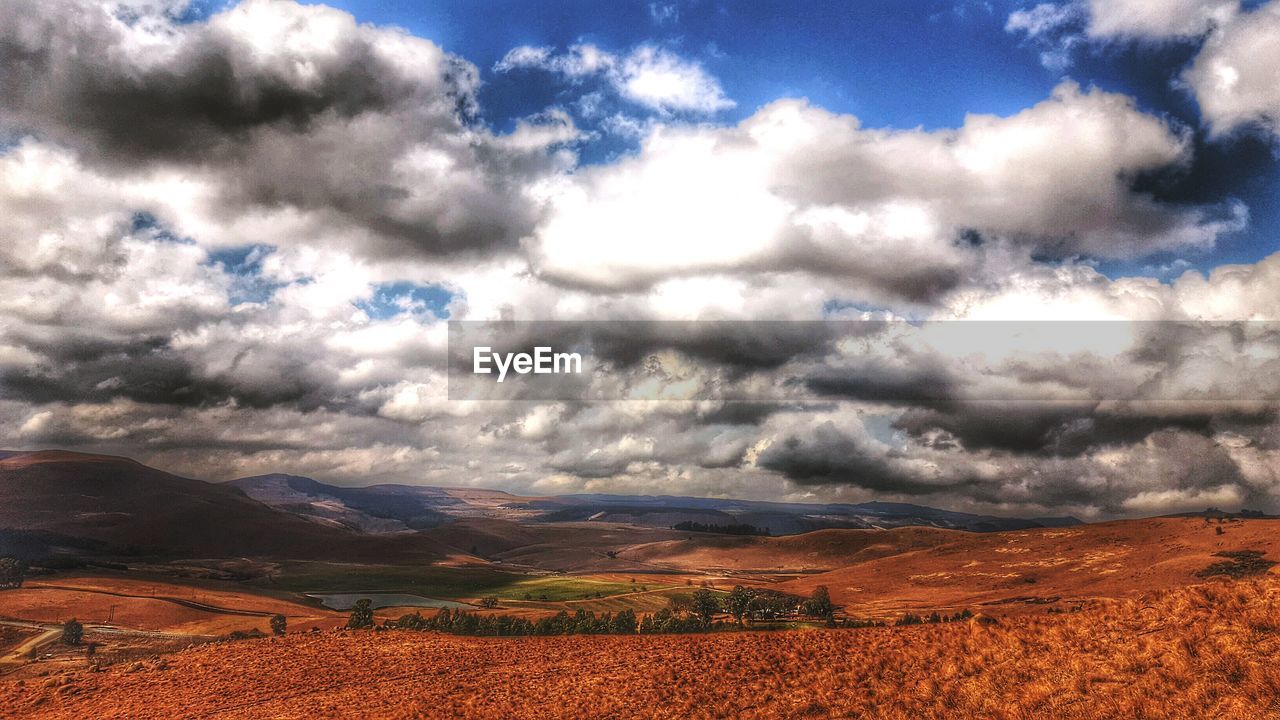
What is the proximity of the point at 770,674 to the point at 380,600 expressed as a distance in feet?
523

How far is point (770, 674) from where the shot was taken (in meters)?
29.2

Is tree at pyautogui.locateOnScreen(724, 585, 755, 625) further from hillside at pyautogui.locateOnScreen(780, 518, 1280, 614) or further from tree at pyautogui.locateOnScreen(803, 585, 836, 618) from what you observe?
hillside at pyautogui.locateOnScreen(780, 518, 1280, 614)

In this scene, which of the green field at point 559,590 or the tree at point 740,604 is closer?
the tree at point 740,604

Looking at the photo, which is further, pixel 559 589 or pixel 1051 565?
pixel 559 589

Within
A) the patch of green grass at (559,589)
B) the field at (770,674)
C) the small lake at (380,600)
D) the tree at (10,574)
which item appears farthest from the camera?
the tree at (10,574)

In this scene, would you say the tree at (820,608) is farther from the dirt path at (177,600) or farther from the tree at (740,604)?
the dirt path at (177,600)

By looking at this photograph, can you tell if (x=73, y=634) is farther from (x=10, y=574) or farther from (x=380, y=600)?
(x=10, y=574)

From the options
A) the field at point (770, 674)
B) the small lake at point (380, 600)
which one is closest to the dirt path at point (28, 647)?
the small lake at point (380, 600)

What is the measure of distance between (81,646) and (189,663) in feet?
290

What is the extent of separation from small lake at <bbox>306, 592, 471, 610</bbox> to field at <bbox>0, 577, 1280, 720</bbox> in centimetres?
11950

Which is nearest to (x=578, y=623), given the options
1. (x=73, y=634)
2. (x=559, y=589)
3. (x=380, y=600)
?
(x=73, y=634)

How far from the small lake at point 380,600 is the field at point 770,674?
119m

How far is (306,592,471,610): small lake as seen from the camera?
156 meters

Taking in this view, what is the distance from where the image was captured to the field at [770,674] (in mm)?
20875
